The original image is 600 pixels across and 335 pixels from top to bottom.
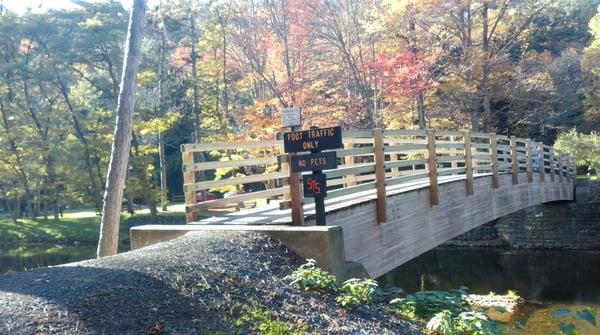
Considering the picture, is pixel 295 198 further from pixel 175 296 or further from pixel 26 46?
pixel 26 46

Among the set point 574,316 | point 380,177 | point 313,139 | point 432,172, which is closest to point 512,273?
point 432,172

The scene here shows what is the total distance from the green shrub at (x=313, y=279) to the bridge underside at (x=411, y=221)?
1.36 meters

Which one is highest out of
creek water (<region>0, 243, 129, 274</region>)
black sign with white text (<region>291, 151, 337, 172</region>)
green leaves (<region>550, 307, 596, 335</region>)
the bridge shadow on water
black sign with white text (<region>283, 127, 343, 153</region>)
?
black sign with white text (<region>283, 127, 343, 153</region>)

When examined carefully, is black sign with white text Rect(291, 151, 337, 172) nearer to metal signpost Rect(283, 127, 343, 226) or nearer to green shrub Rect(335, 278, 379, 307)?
metal signpost Rect(283, 127, 343, 226)

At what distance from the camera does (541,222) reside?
20.2 metres

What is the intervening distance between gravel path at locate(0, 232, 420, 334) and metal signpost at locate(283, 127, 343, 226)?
856 millimetres

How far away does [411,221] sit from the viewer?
25.7 feet

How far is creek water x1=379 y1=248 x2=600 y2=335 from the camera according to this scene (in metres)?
12.5

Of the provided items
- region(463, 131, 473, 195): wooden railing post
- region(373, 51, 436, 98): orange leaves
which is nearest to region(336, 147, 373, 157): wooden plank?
region(463, 131, 473, 195): wooden railing post

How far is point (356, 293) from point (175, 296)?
155cm

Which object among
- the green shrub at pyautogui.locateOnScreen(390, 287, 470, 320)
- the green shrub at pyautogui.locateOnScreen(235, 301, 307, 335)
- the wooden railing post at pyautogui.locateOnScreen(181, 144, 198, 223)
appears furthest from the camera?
the wooden railing post at pyautogui.locateOnScreen(181, 144, 198, 223)

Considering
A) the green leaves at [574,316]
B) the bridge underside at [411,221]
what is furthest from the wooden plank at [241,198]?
the green leaves at [574,316]

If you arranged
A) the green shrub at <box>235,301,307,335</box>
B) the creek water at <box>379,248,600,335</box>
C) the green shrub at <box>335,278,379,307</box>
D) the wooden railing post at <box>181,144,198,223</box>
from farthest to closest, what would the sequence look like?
the creek water at <box>379,248,600,335</box>, the wooden railing post at <box>181,144,198,223</box>, the green shrub at <box>335,278,379,307</box>, the green shrub at <box>235,301,307,335</box>

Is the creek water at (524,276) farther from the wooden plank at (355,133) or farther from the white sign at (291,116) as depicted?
the white sign at (291,116)
